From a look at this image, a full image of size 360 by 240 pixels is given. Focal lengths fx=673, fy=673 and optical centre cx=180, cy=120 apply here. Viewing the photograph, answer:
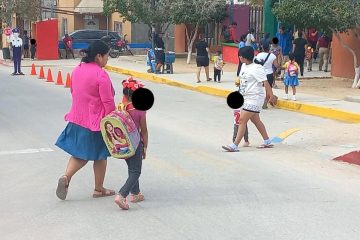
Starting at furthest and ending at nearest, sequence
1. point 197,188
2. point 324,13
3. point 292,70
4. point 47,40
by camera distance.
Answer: point 47,40 < point 324,13 < point 292,70 < point 197,188

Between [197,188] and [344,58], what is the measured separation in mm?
15634

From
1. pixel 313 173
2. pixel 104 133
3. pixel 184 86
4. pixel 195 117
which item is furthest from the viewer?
pixel 184 86

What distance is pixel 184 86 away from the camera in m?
21.8

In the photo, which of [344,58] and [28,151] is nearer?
[28,151]

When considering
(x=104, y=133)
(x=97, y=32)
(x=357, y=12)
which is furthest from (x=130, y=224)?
(x=97, y=32)

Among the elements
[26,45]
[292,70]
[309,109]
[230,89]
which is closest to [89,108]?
[309,109]

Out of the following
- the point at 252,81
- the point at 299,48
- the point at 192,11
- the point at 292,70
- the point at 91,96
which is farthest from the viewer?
the point at 192,11

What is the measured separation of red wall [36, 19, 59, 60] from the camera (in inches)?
1484

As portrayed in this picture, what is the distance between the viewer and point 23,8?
39.9 m

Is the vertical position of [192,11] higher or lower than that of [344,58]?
higher

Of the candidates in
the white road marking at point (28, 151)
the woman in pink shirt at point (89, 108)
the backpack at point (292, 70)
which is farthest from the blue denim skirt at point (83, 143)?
the backpack at point (292, 70)

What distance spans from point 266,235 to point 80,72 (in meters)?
2.56

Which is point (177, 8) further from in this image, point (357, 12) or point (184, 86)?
point (357, 12)

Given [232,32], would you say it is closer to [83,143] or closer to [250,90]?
[250,90]
